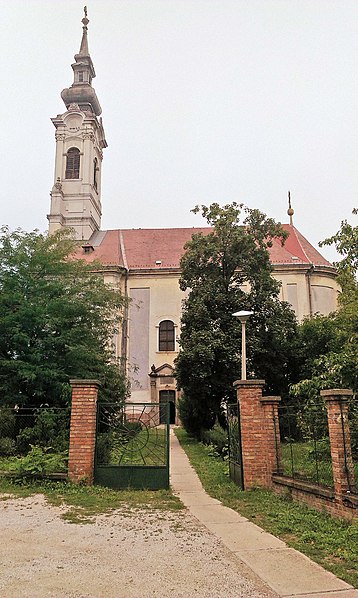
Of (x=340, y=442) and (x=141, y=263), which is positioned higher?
(x=141, y=263)

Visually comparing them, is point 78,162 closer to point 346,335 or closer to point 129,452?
point 346,335

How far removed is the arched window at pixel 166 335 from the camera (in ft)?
115

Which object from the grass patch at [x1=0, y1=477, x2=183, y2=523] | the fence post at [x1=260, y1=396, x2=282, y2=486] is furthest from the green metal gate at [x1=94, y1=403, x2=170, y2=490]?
the fence post at [x1=260, y1=396, x2=282, y2=486]

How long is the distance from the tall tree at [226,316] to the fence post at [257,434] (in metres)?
10.2

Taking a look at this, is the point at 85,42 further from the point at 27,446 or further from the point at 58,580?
the point at 58,580

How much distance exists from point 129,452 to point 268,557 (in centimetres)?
588

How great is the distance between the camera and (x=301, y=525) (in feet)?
22.4

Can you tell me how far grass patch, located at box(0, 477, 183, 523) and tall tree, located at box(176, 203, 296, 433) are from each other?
10964 mm

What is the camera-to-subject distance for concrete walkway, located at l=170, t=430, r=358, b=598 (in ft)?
14.7

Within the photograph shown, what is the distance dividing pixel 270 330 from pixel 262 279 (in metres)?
2.31

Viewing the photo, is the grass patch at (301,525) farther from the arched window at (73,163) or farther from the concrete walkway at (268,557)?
the arched window at (73,163)

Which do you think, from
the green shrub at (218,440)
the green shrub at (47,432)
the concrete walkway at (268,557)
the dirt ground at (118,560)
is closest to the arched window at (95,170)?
the green shrub at (218,440)

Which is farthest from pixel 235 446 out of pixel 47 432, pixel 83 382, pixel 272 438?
pixel 47 432

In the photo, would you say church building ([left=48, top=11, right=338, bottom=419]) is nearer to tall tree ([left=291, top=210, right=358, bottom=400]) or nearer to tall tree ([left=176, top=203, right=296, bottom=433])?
tall tree ([left=176, top=203, right=296, bottom=433])
